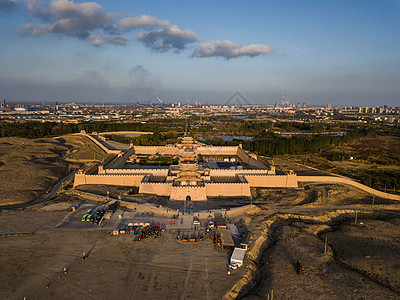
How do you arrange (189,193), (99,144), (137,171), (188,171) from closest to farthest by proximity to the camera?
(189,193) < (188,171) < (137,171) < (99,144)

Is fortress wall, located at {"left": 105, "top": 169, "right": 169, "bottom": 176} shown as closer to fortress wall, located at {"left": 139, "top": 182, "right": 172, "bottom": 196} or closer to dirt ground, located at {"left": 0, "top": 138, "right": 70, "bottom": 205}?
fortress wall, located at {"left": 139, "top": 182, "right": 172, "bottom": 196}

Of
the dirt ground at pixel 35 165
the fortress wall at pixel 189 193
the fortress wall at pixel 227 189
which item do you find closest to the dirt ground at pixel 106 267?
the fortress wall at pixel 189 193

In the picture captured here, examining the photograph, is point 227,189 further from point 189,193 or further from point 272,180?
point 272,180

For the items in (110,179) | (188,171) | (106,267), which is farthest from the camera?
(110,179)

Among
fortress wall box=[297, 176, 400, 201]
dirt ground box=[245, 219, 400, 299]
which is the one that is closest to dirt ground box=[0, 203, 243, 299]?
dirt ground box=[245, 219, 400, 299]

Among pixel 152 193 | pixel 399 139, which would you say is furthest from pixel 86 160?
pixel 399 139

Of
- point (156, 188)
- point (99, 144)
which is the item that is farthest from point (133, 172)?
point (99, 144)

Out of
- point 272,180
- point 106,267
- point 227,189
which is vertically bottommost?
point 106,267

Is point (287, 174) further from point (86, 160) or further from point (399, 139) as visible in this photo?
point (399, 139)

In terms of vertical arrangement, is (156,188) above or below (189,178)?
below
